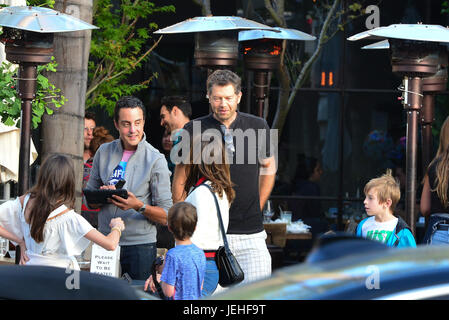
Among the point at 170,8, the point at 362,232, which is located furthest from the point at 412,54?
the point at 170,8

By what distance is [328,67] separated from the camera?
13.8m

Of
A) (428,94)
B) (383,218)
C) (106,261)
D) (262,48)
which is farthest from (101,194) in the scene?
(428,94)

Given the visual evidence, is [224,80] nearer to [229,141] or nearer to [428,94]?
[229,141]

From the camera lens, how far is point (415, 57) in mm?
6785

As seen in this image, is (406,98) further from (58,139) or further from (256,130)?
(58,139)

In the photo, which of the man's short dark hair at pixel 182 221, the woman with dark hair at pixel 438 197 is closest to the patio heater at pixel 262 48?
the woman with dark hair at pixel 438 197

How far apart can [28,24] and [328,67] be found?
28.4ft

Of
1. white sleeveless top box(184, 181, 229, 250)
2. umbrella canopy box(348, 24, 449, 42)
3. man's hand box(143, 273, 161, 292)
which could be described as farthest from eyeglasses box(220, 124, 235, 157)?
umbrella canopy box(348, 24, 449, 42)

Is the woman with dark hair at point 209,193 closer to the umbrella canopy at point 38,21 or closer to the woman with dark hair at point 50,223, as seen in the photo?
the woman with dark hair at point 50,223

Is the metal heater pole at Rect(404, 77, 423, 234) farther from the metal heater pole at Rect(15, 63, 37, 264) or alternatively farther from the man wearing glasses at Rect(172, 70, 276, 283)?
the metal heater pole at Rect(15, 63, 37, 264)

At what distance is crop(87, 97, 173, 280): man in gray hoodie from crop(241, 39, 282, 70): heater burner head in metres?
3.76

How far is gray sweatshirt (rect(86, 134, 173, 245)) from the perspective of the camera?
5.25m

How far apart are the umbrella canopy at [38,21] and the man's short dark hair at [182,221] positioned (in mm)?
1933

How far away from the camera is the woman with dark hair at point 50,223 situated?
4484 millimetres
